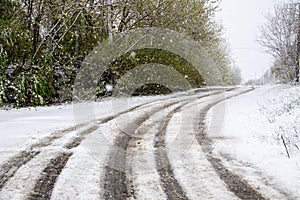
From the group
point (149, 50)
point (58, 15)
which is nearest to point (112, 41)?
point (149, 50)

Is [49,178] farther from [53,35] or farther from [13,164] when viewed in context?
[53,35]

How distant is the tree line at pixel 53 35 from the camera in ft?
44.3

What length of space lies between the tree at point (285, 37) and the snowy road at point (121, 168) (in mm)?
19050

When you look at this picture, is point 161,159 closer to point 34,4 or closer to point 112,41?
point 34,4

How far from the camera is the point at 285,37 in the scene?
24422 mm

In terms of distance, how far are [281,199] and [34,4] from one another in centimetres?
1329

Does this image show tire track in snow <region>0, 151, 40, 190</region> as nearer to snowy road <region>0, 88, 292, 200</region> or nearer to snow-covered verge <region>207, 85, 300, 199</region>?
snowy road <region>0, 88, 292, 200</region>

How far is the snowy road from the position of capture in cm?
428

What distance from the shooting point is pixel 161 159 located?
582 cm

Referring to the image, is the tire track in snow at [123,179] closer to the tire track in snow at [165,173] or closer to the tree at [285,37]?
the tire track in snow at [165,173]

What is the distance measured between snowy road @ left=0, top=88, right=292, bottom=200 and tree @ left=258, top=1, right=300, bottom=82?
1905cm

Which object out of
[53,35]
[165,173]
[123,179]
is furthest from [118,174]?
[53,35]

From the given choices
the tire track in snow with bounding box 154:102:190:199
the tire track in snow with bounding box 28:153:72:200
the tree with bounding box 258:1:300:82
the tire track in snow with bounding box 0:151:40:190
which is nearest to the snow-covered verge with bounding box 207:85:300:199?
the tire track in snow with bounding box 154:102:190:199

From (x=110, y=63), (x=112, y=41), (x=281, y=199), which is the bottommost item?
(x=281, y=199)
